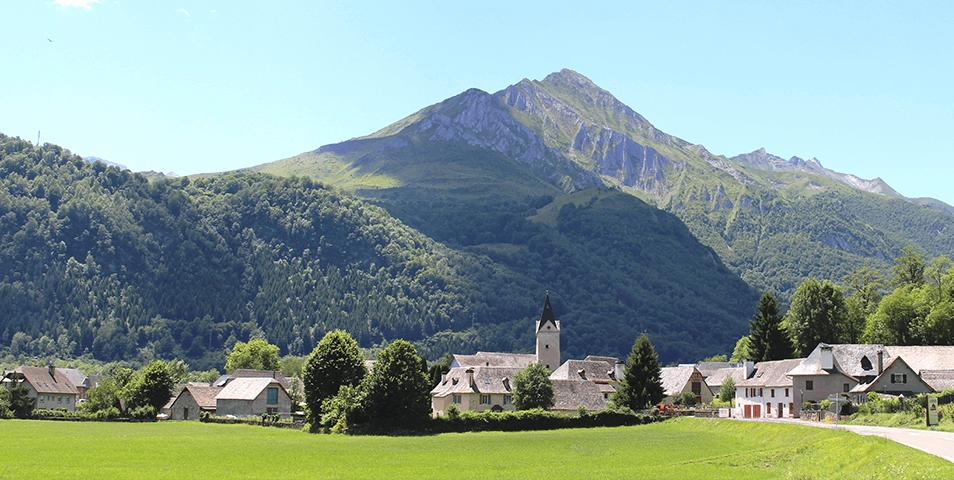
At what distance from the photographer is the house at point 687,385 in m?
122

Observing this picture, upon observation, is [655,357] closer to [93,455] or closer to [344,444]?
[344,444]

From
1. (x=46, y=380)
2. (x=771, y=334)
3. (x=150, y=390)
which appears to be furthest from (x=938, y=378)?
(x=46, y=380)

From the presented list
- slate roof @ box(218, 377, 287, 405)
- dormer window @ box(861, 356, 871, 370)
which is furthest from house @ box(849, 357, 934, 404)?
slate roof @ box(218, 377, 287, 405)

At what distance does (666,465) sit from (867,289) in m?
98.4

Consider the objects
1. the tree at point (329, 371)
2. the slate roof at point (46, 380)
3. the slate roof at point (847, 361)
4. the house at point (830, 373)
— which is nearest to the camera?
the house at point (830, 373)

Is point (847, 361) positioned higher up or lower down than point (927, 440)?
higher up

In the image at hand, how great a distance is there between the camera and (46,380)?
6156 inches

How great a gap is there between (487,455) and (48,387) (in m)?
119

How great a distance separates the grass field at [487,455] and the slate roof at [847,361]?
1935 cm

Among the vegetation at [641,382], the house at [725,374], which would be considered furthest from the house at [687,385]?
the vegetation at [641,382]

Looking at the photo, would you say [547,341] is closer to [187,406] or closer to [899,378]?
[187,406]

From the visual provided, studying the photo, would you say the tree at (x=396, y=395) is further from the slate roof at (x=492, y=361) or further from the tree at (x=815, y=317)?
the slate roof at (x=492, y=361)

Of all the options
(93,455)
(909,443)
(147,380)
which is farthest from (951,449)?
(147,380)

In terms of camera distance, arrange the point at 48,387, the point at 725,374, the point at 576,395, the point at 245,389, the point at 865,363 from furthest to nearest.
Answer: the point at 48,387, the point at 245,389, the point at 725,374, the point at 576,395, the point at 865,363
